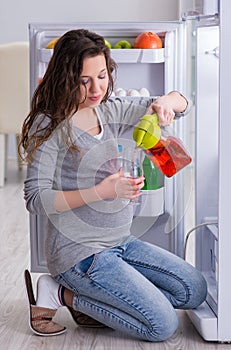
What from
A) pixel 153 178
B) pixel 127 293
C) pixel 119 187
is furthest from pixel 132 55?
pixel 127 293

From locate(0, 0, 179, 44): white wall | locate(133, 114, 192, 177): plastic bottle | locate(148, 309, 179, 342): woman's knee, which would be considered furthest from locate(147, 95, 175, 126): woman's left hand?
locate(0, 0, 179, 44): white wall

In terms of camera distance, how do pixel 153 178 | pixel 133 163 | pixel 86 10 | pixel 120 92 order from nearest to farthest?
1. pixel 133 163
2. pixel 153 178
3. pixel 120 92
4. pixel 86 10

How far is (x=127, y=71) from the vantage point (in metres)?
2.58

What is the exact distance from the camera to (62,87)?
78.4 inches

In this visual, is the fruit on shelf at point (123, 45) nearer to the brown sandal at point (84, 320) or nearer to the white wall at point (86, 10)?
the brown sandal at point (84, 320)

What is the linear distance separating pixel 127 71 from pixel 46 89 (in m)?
0.59

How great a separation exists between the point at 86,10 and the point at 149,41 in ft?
11.1

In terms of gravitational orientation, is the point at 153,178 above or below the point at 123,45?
below

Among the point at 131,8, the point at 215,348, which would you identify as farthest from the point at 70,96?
the point at 131,8

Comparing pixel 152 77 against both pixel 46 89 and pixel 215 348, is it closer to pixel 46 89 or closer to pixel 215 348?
pixel 46 89

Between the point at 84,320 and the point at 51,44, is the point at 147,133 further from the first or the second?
the point at 51,44

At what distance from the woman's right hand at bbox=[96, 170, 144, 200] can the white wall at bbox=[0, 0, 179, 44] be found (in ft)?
12.8

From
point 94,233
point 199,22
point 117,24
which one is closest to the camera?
point 94,233

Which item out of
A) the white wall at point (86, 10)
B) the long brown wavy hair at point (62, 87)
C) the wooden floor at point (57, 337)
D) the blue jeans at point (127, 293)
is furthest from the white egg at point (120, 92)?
the white wall at point (86, 10)
